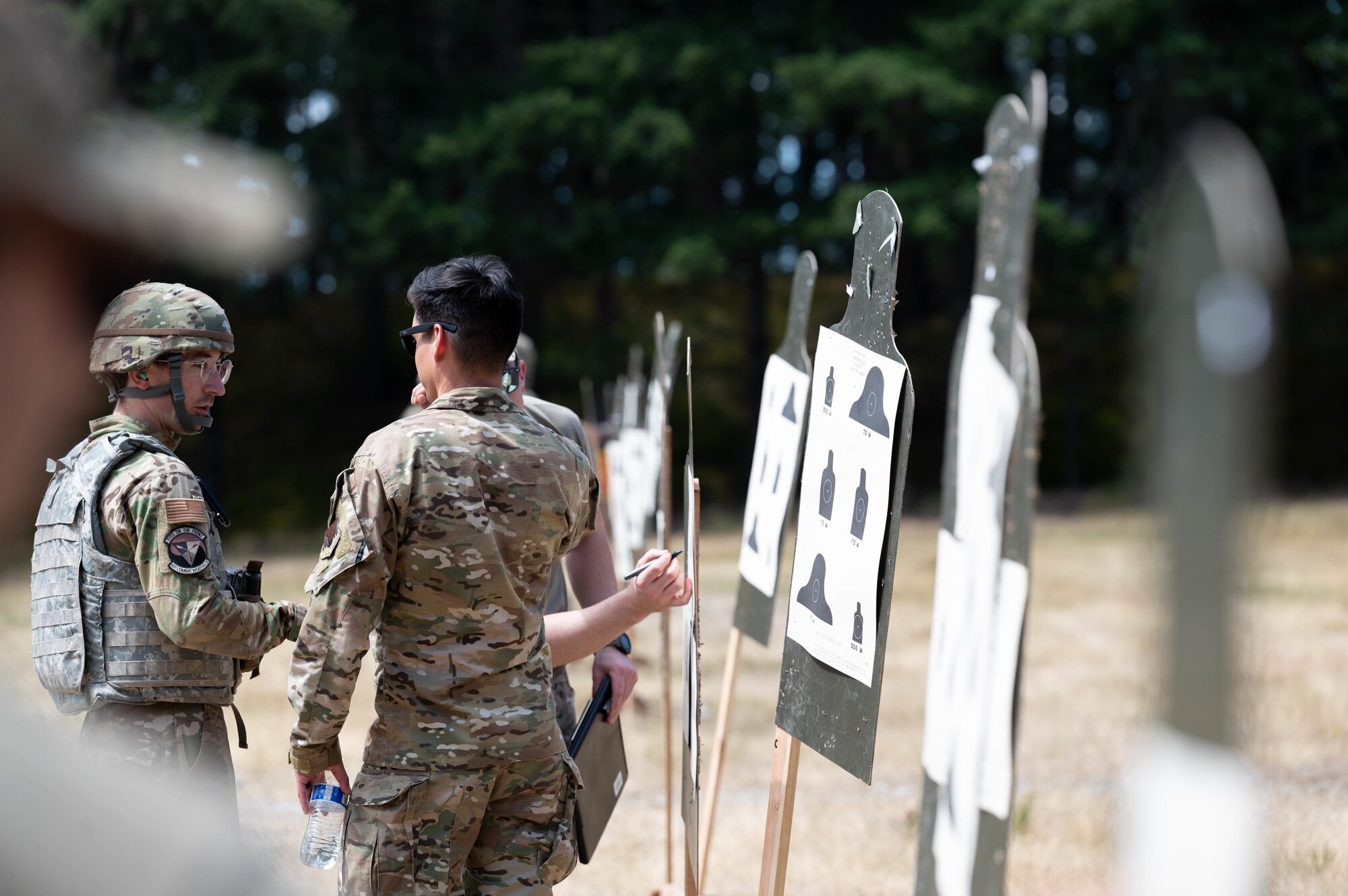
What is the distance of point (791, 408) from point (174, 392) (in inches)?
70.5

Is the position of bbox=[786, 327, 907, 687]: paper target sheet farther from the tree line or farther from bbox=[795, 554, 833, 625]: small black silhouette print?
the tree line

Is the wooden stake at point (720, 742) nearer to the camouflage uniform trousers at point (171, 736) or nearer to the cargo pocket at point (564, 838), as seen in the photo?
the cargo pocket at point (564, 838)

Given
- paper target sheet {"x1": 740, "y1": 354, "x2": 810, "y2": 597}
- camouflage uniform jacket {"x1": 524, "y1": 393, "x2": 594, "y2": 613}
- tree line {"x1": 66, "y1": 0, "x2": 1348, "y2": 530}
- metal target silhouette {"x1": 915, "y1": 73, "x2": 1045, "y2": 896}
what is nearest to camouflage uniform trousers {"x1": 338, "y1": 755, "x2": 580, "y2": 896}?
metal target silhouette {"x1": 915, "y1": 73, "x2": 1045, "y2": 896}

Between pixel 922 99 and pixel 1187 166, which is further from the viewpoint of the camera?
pixel 922 99

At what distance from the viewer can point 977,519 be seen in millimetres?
2033

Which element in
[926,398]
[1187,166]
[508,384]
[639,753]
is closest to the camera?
[1187,166]

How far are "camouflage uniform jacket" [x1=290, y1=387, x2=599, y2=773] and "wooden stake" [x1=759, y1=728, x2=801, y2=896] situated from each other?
58 centimetres

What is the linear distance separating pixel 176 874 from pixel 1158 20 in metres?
19.7

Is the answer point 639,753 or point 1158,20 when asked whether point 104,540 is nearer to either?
point 639,753

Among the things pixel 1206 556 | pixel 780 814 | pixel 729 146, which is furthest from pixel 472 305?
pixel 729 146

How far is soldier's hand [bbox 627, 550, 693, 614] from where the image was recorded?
2695 millimetres

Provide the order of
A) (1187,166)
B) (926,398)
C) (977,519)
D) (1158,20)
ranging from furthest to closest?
(926,398) → (1158,20) → (977,519) → (1187,166)

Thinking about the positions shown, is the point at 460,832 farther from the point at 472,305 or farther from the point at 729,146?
the point at 729,146

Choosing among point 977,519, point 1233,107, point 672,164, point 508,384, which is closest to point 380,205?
point 672,164
